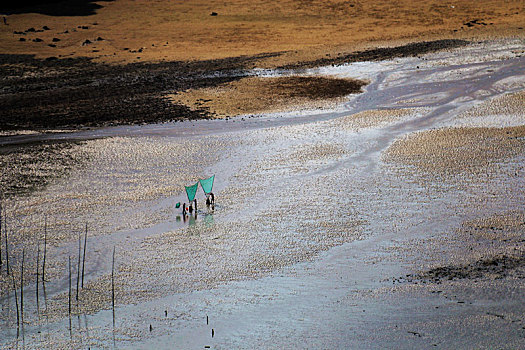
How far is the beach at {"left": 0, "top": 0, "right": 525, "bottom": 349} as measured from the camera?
29.2 feet

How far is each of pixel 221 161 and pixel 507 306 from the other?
7.74 meters

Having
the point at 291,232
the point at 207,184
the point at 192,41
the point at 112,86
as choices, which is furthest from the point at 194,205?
the point at 192,41

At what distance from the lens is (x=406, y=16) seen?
30.3 meters

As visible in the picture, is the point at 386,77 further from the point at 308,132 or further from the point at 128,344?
the point at 128,344

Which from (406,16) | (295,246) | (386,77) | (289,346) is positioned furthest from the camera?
(406,16)

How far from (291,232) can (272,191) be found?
6.84ft

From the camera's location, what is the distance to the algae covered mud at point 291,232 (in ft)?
28.6

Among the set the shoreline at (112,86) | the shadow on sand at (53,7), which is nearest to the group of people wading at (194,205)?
the shoreline at (112,86)

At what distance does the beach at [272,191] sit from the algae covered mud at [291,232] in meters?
0.04

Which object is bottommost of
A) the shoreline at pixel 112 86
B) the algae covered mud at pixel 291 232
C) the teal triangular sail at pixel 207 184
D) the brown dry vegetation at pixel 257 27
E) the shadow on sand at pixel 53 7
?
the algae covered mud at pixel 291 232

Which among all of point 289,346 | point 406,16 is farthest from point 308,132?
point 406,16

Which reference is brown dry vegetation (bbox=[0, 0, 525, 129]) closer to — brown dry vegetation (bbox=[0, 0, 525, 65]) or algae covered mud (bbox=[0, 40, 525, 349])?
brown dry vegetation (bbox=[0, 0, 525, 65])

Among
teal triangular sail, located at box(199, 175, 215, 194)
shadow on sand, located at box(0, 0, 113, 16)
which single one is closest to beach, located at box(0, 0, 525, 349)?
teal triangular sail, located at box(199, 175, 215, 194)

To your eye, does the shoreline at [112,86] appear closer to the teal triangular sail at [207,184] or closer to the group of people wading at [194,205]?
the teal triangular sail at [207,184]
